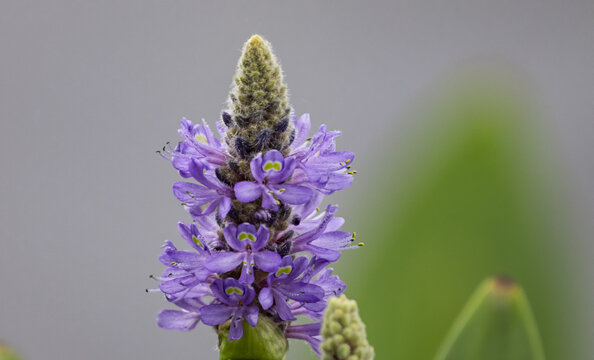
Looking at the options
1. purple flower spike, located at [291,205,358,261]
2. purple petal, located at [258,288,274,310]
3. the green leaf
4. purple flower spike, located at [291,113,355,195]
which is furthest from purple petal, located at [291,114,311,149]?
the green leaf

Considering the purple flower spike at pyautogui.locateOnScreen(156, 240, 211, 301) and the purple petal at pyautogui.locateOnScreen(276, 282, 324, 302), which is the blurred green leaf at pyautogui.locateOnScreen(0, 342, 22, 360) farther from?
the purple petal at pyautogui.locateOnScreen(276, 282, 324, 302)

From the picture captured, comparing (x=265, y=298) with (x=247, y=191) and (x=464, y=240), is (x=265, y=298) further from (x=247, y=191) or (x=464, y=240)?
(x=464, y=240)

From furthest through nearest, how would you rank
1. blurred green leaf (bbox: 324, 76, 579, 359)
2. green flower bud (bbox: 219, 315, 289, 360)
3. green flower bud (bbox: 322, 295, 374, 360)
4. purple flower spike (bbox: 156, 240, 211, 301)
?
blurred green leaf (bbox: 324, 76, 579, 359)
purple flower spike (bbox: 156, 240, 211, 301)
green flower bud (bbox: 219, 315, 289, 360)
green flower bud (bbox: 322, 295, 374, 360)

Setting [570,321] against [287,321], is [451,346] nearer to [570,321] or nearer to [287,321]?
[287,321]

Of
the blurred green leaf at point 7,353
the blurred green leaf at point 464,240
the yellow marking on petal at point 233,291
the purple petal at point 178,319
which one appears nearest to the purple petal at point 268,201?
the yellow marking on petal at point 233,291

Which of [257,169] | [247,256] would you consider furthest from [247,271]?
[257,169]
